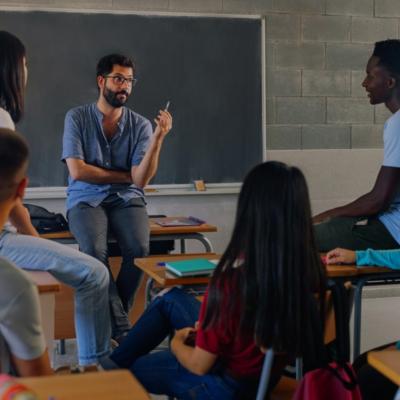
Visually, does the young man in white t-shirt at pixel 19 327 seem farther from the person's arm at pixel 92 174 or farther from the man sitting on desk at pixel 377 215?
the person's arm at pixel 92 174

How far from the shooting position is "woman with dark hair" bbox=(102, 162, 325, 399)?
1977 millimetres

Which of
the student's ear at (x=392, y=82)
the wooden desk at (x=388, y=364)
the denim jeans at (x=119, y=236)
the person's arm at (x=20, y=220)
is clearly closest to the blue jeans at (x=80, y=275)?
the person's arm at (x=20, y=220)

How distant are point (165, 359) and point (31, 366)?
83 centimetres

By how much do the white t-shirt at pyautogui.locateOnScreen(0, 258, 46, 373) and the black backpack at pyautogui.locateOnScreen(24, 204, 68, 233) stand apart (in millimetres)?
2416

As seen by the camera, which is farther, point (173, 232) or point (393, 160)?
point (173, 232)

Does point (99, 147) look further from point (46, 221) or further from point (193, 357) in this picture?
point (193, 357)

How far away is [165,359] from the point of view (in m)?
2.29

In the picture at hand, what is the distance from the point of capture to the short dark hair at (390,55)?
3.54 m

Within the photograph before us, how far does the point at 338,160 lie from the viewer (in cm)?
545

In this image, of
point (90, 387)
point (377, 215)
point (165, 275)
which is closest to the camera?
point (90, 387)

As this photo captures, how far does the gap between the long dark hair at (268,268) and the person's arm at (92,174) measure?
202 cm

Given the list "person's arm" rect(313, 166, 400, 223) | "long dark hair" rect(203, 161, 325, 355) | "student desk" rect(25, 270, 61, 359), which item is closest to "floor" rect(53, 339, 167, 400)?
"student desk" rect(25, 270, 61, 359)

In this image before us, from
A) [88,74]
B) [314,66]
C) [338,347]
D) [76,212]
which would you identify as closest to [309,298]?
[338,347]

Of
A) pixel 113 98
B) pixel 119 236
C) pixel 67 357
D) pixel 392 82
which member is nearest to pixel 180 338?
pixel 119 236
